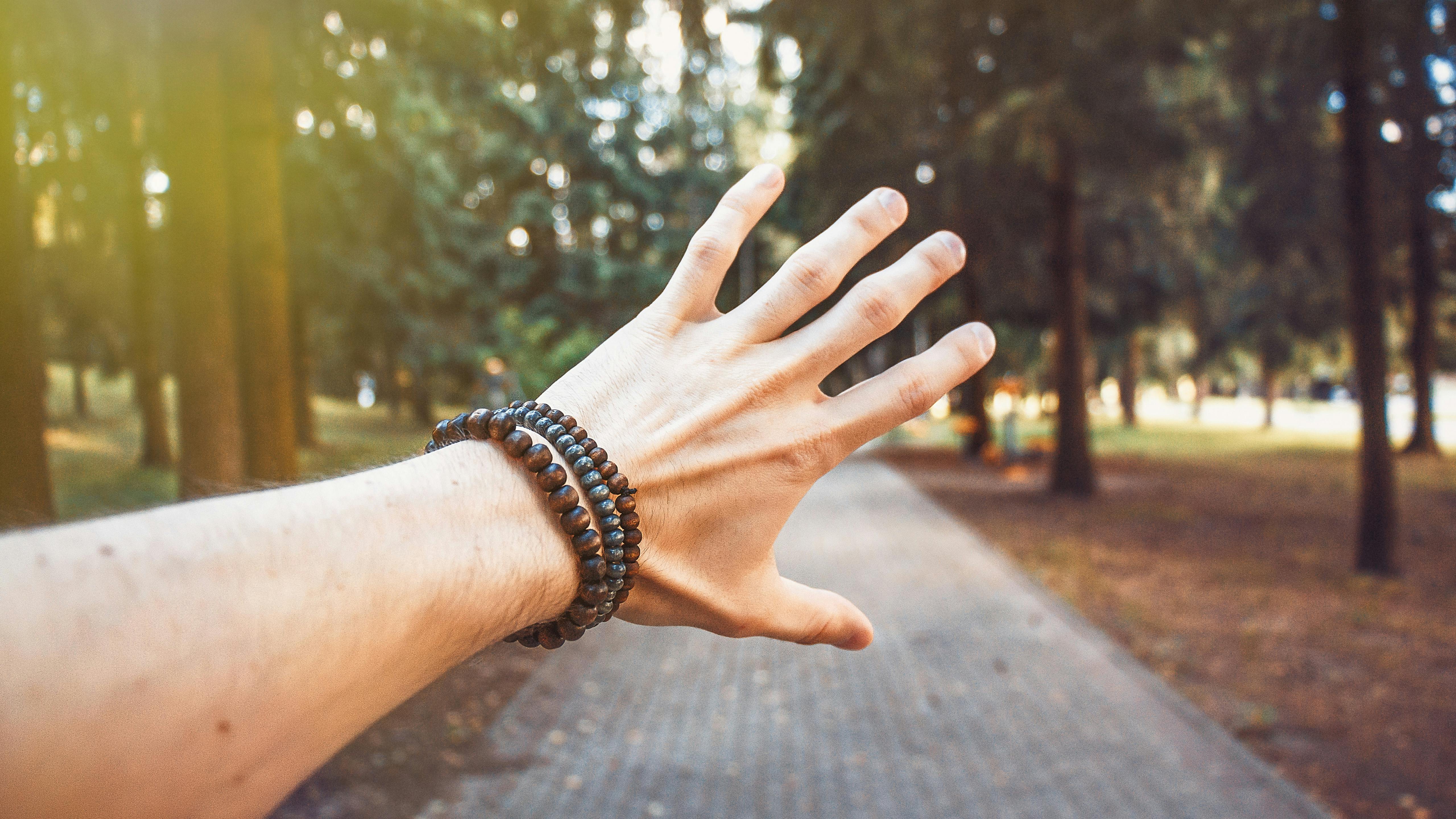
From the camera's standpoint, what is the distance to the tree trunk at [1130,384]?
111ft

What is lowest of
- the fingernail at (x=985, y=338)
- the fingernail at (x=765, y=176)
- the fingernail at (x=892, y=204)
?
the fingernail at (x=985, y=338)

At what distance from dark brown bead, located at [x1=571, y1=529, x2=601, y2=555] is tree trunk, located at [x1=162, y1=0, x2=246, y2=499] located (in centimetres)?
488

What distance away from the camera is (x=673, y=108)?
6.10m

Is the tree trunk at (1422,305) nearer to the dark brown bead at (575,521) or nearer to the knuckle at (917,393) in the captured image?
the knuckle at (917,393)

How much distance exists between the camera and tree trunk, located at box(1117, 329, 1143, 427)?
33.7 meters

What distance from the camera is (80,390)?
78.0ft

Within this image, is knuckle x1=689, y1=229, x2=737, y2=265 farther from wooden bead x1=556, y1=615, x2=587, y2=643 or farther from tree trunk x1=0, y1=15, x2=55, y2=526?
tree trunk x1=0, y1=15, x2=55, y2=526

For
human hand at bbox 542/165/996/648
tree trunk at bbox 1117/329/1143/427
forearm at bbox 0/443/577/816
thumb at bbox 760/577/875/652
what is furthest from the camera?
tree trunk at bbox 1117/329/1143/427

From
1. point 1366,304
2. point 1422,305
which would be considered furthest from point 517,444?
point 1422,305

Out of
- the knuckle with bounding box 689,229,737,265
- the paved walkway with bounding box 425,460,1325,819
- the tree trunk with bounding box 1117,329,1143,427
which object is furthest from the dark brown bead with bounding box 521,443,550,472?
the tree trunk with bounding box 1117,329,1143,427

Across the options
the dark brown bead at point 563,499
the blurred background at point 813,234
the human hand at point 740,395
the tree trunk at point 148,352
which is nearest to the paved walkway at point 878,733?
the blurred background at point 813,234

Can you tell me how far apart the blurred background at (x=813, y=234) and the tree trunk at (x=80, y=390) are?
40cm

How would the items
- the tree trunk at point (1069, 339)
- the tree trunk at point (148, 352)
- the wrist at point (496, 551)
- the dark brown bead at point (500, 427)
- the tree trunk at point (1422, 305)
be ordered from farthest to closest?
the tree trunk at point (1422, 305), the tree trunk at point (1069, 339), the tree trunk at point (148, 352), the dark brown bead at point (500, 427), the wrist at point (496, 551)

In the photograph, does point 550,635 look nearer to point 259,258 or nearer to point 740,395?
point 740,395
